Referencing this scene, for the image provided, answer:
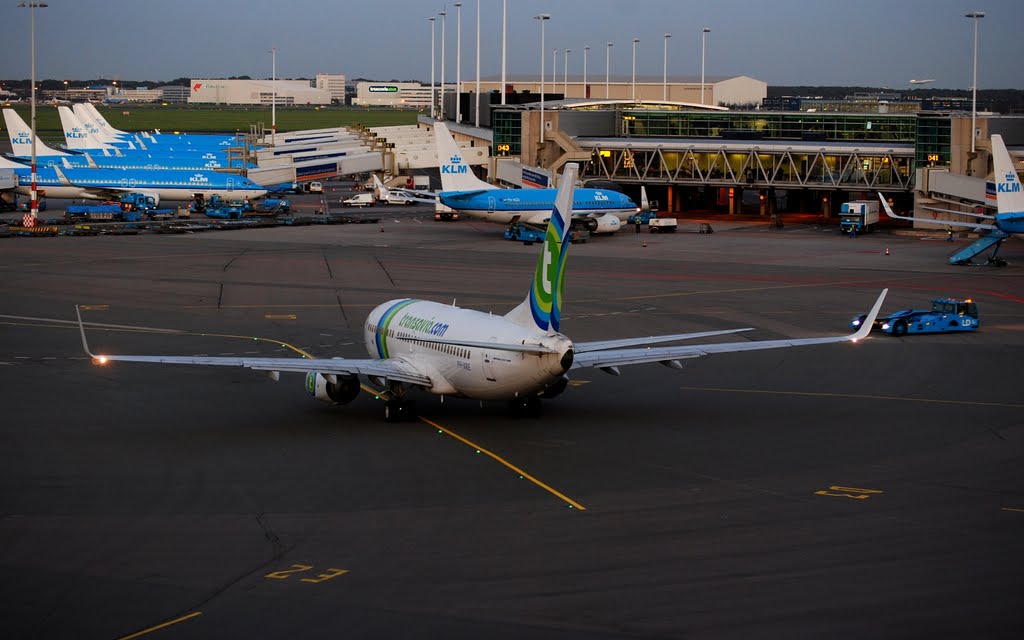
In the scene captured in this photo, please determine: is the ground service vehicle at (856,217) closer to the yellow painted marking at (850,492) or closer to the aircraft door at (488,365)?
the aircraft door at (488,365)

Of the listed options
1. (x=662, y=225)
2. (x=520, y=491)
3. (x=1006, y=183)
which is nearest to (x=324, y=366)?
(x=520, y=491)

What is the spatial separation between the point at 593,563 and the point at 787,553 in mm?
4464

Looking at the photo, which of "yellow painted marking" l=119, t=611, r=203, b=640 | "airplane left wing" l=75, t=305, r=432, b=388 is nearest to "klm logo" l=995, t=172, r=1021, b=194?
"airplane left wing" l=75, t=305, r=432, b=388

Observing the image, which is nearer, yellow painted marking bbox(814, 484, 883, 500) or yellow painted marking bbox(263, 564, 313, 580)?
yellow painted marking bbox(263, 564, 313, 580)

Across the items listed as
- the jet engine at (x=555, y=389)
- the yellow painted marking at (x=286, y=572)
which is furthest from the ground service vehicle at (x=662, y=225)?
the yellow painted marking at (x=286, y=572)

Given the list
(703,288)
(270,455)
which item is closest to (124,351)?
(270,455)

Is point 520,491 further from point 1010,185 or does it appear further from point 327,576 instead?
point 1010,185

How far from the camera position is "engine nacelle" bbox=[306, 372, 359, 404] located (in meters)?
42.3

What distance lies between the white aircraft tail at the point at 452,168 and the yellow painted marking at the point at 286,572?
262 ft

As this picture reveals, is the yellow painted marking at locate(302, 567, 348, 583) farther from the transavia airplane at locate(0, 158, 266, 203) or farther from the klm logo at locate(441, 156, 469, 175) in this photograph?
the transavia airplane at locate(0, 158, 266, 203)

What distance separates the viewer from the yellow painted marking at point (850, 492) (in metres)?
33.0

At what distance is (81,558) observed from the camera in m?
27.7

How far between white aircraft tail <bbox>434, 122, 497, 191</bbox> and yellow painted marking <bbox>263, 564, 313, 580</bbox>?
7983 cm

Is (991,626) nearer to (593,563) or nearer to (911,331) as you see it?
(593,563)
